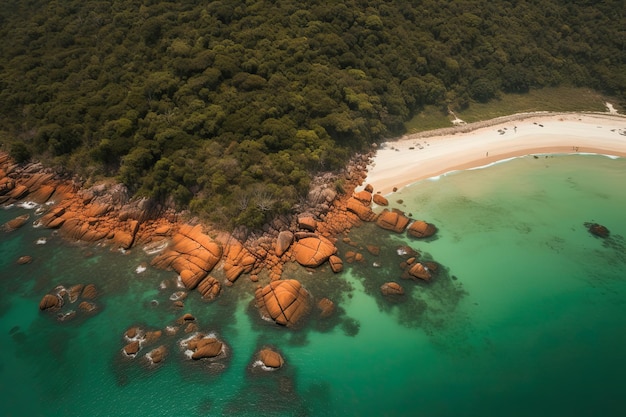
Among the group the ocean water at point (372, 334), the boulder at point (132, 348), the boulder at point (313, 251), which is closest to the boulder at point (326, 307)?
the ocean water at point (372, 334)

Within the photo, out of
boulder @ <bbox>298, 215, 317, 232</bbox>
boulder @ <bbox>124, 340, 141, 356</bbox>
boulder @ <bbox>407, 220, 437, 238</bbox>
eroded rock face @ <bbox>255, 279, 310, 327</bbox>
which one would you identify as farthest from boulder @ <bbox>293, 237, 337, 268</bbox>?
boulder @ <bbox>124, 340, 141, 356</bbox>

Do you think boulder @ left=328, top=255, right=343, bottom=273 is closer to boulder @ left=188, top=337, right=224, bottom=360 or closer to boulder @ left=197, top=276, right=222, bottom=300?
boulder @ left=197, top=276, right=222, bottom=300

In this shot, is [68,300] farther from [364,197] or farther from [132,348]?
[364,197]

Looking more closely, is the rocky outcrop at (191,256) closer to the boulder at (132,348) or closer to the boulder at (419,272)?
the boulder at (132,348)

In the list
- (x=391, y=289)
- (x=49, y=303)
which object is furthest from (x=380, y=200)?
(x=49, y=303)

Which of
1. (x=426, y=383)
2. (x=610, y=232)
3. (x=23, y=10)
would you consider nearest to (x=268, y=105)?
(x=426, y=383)

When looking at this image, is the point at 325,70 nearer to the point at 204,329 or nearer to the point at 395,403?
the point at 204,329
